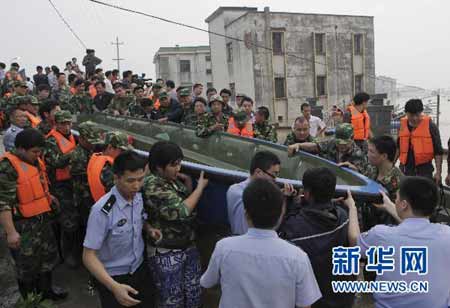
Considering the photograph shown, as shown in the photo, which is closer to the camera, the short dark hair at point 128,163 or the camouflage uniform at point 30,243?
the short dark hair at point 128,163

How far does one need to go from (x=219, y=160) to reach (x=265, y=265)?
2.94 m

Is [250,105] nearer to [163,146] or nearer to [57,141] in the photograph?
[57,141]

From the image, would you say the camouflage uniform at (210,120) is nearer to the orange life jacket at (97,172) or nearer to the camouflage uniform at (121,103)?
the camouflage uniform at (121,103)

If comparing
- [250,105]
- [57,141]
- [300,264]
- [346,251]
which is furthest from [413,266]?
[250,105]

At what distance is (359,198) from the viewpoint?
2660mm

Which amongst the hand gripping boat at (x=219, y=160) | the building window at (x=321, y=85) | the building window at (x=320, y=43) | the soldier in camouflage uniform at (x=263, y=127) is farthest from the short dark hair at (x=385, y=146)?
the building window at (x=320, y=43)

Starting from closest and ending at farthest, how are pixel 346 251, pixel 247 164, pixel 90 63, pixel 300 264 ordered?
pixel 300 264 < pixel 346 251 < pixel 247 164 < pixel 90 63

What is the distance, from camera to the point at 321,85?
24031mm

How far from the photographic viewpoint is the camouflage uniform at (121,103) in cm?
701

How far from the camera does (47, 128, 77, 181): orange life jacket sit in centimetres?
354

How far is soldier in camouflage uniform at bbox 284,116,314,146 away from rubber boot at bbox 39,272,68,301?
2.72m

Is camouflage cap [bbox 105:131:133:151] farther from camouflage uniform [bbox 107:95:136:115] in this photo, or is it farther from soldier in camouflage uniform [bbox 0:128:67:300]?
camouflage uniform [bbox 107:95:136:115]

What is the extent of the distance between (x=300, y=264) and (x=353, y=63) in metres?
A: 25.0

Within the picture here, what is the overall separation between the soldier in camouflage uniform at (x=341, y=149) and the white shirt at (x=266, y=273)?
197 cm
